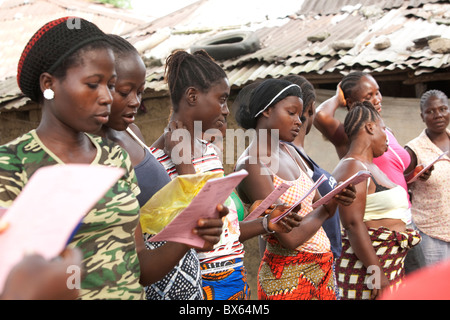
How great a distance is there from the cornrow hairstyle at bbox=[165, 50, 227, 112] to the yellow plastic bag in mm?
1071

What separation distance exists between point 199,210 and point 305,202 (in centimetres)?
148

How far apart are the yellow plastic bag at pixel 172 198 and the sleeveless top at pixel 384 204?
6.74 ft

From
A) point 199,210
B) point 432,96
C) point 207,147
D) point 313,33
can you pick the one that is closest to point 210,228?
point 199,210

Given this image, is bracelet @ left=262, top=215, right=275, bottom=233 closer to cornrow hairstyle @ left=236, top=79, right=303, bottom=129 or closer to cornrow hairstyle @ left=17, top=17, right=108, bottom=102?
cornrow hairstyle @ left=236, top=79, right=303, bottom=129

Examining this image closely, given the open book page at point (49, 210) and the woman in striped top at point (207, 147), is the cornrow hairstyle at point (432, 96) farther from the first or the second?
the open book page at point (49, 210)

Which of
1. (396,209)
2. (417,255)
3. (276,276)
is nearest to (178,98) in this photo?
(276,276)

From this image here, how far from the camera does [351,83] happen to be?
4930 millimetres

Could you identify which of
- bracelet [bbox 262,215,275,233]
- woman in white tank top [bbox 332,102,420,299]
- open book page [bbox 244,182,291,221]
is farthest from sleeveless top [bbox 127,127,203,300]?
woman in white tank top [bbox 332,102,420,299]

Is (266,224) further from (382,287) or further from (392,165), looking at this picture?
(392,165)

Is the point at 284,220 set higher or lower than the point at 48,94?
lower

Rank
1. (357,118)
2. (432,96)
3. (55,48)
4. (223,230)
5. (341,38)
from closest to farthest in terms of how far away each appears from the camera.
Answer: (55,48) → (223,230) → (357,118) → (432,96) → (341,38)

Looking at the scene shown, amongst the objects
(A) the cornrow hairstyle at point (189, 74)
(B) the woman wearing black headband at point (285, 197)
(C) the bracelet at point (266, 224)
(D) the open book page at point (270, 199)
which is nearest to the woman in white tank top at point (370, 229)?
(B) the woman wearing black headband at point (285, 197)

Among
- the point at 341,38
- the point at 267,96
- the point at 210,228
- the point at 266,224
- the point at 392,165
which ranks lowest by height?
the point at 392,165

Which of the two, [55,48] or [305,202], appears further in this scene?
[305,202]
